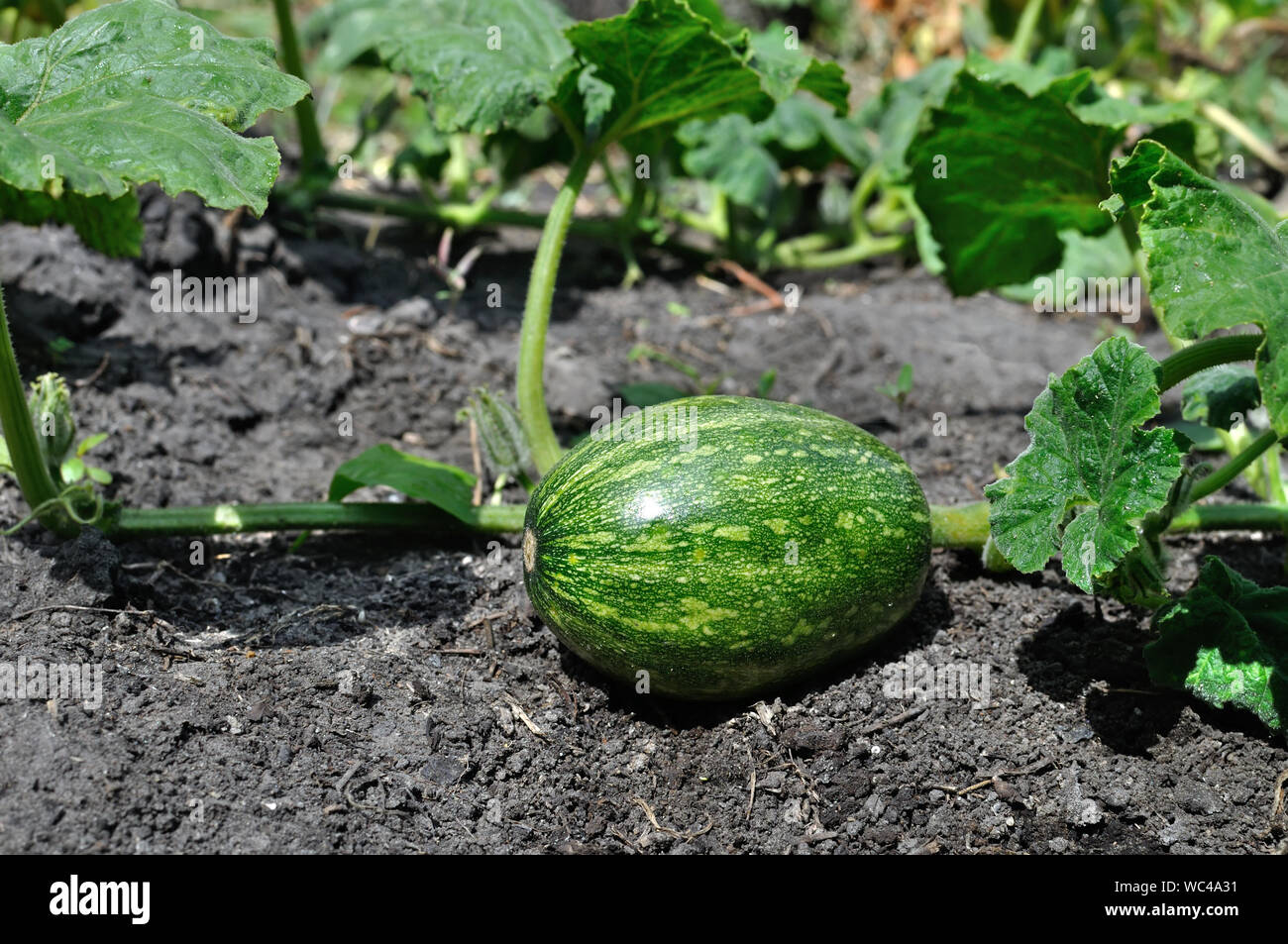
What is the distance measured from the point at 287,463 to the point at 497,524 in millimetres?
992

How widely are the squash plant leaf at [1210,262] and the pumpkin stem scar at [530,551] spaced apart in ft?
5.13

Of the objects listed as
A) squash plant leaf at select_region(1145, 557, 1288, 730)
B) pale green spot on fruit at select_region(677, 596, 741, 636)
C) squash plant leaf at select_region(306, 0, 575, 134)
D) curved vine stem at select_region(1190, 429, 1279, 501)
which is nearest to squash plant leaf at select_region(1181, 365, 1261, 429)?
curved vine stem at select_region(1190, 429, 1279, 501)

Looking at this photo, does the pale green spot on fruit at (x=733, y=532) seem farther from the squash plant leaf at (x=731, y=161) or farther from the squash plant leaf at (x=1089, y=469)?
the squash plant leaf at (x=731, y=161)

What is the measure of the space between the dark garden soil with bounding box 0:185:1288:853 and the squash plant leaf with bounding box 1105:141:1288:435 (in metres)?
0.98

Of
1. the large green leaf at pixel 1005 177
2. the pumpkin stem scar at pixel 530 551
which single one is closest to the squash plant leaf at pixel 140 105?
the pumpkin stem scar at pixel 530 551

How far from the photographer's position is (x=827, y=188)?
5.89m

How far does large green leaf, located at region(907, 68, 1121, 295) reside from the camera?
3.54 metres

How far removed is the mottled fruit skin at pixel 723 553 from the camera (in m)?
2.69

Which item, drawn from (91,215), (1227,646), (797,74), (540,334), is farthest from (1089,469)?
(91,215)

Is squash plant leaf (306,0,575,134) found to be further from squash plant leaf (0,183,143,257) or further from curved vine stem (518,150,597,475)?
squash plant leaf (0,183,143,257)

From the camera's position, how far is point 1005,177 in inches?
149

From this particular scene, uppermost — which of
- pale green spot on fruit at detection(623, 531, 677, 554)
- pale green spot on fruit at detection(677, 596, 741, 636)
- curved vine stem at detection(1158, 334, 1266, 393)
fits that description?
curved vine stem at detection(1158, 334, 1266, 393)

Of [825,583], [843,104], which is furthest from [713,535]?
[843,104]

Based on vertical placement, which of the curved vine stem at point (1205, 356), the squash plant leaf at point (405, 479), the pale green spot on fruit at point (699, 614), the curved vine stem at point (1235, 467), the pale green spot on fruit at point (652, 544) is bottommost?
the squash plant leaf at point (405, 479)
